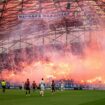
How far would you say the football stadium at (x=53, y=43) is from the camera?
7138cm

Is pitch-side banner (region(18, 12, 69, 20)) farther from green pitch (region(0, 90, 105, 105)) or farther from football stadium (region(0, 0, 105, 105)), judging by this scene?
green pitch (region(0, 90, 105, 105))

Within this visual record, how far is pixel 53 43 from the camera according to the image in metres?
73.1

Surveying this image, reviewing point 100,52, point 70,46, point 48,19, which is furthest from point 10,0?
point 100,52

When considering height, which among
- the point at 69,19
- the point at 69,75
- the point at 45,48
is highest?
the point at 69,19

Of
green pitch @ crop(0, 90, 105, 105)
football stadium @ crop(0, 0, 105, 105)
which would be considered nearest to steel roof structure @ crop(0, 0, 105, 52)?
football stadium @ crop(0, 0, 105, 105)

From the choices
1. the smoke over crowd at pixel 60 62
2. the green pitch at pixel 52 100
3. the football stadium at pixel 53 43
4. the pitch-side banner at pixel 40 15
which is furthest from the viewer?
the smoke over crowd at pixel 60 62

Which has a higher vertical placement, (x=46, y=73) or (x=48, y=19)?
(x=48, y=19)

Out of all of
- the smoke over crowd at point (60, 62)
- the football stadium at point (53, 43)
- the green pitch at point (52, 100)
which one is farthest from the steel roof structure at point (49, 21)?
the green pitch at point (52, 100)

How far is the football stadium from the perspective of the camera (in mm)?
71375

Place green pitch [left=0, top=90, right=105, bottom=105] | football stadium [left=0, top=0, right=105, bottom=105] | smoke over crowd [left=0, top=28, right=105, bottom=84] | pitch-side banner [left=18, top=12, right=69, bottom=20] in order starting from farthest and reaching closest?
1. smoke over crowd [left=0, top=28, right=105, bottom=84]
2. football stadium [left=0, top=0, right=105, bottom=105]
3. pitch-side banner [left=18, top=12, right=69, bottom=20]
4. green pitch [left=0, top=90, right=105, bottom=105]

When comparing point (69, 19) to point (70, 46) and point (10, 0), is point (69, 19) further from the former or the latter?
point (10, 0)

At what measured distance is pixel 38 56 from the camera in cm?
7275

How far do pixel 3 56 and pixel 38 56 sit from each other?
6.21 meters

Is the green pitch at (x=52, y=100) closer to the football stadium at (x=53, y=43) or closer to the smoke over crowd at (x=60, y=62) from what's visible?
the football stadium at (x=53, y=43)
